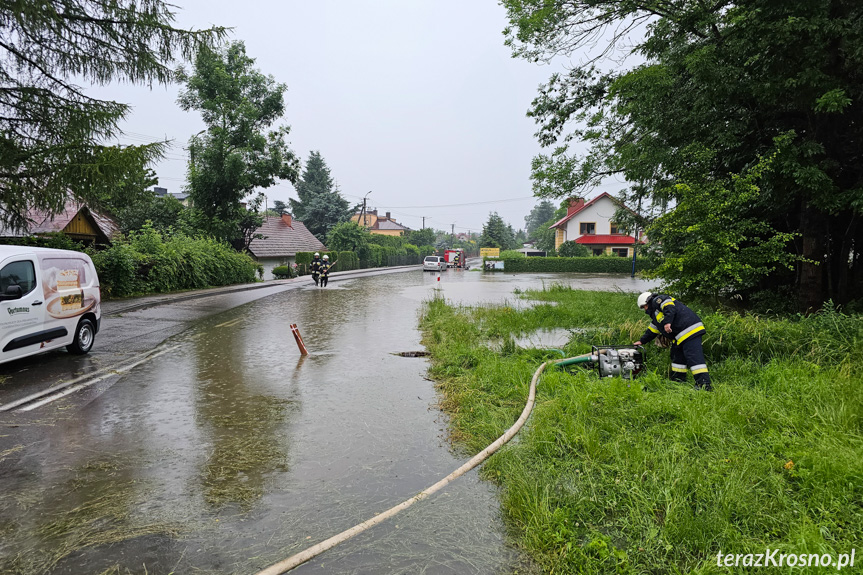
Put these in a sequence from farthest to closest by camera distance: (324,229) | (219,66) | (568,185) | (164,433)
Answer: (324,229), (219,66), (568,185), (164,433)

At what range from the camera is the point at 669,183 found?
12.9m

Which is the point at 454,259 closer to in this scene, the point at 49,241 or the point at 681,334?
the point at 49,241

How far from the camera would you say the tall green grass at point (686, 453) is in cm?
297

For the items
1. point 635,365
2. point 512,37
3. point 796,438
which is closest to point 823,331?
point 635,365

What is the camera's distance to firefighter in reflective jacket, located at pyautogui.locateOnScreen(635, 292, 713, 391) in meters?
6.08

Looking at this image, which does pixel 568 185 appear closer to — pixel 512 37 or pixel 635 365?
pixel 512 37

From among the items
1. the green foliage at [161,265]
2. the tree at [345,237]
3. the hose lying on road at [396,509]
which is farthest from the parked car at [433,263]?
the hose lying on road at [396,509]

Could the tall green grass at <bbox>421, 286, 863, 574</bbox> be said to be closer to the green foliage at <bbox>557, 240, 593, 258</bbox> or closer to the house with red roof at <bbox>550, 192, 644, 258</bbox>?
the green foliage at <bbox>557, 240, 593, 258</bbox>

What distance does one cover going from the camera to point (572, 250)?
52750mm

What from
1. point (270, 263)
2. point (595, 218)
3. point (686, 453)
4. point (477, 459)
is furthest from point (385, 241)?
point (686, 453)

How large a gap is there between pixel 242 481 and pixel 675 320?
564cm

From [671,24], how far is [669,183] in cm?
389

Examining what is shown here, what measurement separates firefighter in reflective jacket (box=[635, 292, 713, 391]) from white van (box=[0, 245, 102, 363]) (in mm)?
9131

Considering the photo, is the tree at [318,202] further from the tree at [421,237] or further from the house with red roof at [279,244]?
the tree at [421,237]
